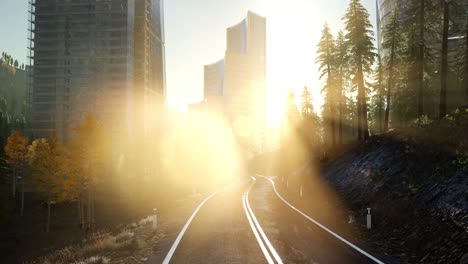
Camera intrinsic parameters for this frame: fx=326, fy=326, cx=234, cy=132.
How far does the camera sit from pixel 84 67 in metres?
104

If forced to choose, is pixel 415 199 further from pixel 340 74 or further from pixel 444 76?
pixel 340 74

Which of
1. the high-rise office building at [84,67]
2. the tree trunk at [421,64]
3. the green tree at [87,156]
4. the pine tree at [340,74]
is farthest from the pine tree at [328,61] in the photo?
the high-rise office building at [84,67]

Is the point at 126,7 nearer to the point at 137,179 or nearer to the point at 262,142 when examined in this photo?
the point at 137,179

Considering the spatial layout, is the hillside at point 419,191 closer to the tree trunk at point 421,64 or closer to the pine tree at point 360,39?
the tree trunk at point 421,64

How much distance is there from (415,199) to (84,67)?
355ft

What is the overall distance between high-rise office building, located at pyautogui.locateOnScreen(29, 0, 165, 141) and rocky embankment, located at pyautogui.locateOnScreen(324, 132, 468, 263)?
90442mm

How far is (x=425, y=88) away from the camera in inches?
1431

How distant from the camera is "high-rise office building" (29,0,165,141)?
10031cm

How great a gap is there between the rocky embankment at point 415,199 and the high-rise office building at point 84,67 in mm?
90442

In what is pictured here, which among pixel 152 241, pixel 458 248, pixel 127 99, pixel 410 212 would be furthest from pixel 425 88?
pixel 127 99

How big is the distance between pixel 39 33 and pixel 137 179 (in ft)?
227

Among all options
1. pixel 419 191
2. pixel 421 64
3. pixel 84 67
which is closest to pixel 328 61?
pixel 421 64

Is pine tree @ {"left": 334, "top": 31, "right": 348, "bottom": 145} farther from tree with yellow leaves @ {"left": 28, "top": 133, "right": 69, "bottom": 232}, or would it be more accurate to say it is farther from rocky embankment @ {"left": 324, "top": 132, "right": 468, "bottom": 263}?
tree with yellow leaves @ {"left": 28, "top": 133, "right": 69, "bottom": 232}

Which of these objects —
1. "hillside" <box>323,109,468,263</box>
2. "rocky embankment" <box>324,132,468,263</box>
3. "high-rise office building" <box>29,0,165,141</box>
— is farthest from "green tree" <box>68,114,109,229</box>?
"high-rise office building" <box>29,0,165,141</box>
